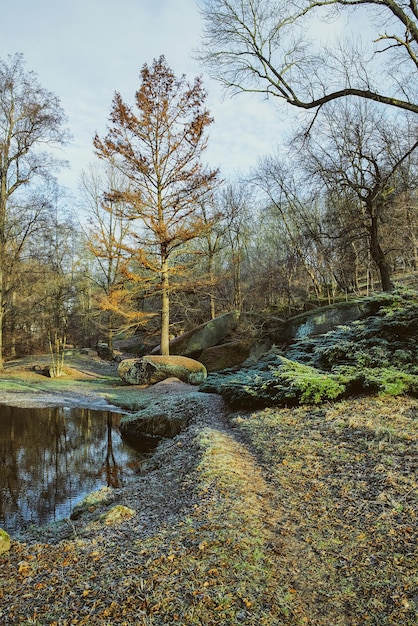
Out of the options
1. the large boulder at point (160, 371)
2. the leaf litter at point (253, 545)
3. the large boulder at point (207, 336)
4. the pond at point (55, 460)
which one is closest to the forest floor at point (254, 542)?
the leaf litter at point (253, 545)

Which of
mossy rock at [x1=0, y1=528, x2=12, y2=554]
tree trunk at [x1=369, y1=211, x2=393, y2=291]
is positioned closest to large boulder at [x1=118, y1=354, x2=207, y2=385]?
tree trunk at [x1=369, y1=211, x2=393, y2=291]

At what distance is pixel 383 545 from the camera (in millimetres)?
3094

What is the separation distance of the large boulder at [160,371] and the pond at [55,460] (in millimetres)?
4077

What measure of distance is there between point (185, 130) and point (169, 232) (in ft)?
13.7

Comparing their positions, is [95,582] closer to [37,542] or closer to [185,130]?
[37,542]

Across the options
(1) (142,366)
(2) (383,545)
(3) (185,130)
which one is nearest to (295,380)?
(2) (383,545)

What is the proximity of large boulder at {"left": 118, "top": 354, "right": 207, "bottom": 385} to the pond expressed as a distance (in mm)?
4077

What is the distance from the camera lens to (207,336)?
1847 centimetres

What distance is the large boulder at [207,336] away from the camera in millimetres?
18375

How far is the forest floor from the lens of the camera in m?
2.57

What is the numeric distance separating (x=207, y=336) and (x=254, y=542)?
15.2 m

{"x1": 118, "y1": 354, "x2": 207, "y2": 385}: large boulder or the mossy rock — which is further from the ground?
{"x1": 118, "y1": 354, "x2": 207, "y2": 385}: large boulder

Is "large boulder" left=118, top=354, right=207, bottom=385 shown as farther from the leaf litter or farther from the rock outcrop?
the leaf litter

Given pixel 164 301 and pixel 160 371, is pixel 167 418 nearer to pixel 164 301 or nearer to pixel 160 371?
pixel 160 371
